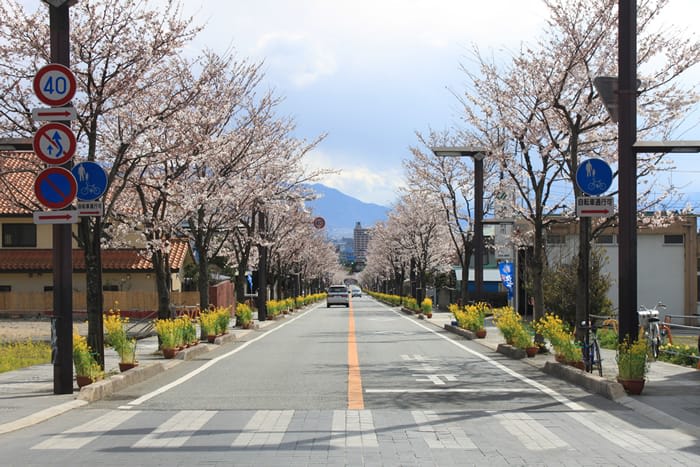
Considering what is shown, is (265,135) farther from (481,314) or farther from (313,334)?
(481,314)

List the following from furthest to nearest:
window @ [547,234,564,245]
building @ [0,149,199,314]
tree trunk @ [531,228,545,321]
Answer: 1. building @ [0,149,199,314]
2. window @ [547,234,564,245]
3. tree trunk @ [531,228,545,321]

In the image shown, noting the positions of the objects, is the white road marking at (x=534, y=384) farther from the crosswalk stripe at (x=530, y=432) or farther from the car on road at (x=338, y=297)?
the car on road at (x=338, y=297)

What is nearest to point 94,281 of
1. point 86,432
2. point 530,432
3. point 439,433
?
point 86,432

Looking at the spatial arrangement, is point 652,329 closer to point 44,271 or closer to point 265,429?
point 265,429

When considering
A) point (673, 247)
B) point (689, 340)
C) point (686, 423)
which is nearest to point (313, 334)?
point (689, 340)

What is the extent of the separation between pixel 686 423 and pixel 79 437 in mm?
7007

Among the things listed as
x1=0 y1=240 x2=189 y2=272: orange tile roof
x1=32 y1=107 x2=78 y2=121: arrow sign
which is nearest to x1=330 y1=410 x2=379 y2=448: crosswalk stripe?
x1=32 y1=107 x2=78 y2=121: arrow sign

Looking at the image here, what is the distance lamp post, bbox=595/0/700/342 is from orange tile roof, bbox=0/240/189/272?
110 feet

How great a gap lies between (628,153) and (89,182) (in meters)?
8.64

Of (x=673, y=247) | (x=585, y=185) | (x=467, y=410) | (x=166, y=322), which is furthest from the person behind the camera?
(x=673, y=247)

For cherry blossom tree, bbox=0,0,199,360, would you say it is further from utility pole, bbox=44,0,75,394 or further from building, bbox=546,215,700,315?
building, bbox=546,215,700,315

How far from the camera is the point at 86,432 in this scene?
873cm

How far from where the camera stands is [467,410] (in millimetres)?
10391

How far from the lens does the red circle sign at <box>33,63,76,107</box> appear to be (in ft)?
37.1
